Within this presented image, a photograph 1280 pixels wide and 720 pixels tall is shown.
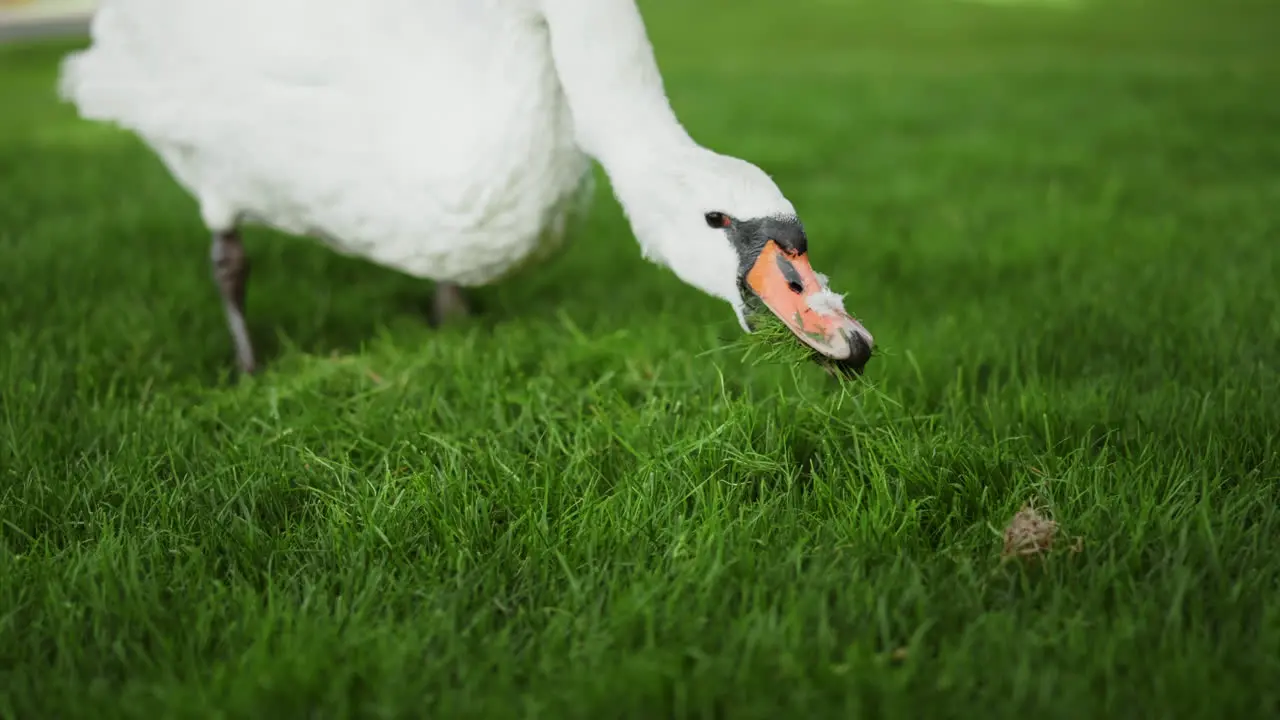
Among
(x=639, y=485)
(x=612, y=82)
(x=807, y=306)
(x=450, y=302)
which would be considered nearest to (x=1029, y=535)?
(x=807, y=306)

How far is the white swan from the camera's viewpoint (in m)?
2.56

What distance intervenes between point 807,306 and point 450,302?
1.98 meters

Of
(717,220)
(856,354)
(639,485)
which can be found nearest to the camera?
(856,354)

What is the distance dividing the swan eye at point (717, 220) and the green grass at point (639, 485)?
374mm

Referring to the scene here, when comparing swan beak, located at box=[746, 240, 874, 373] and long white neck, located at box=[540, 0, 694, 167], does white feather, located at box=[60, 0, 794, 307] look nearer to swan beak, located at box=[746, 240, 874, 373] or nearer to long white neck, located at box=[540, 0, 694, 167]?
long white neck, located at box=[540, 0, 694, 167]

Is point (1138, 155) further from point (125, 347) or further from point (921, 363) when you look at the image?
point (125, 347)

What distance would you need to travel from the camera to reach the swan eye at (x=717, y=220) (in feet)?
8.36

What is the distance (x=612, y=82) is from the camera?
111 inches

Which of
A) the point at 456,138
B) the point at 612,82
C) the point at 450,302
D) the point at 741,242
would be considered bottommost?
the point at 450,302

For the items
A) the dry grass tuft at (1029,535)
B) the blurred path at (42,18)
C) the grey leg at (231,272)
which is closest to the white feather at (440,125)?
the grey leg at (231,272)

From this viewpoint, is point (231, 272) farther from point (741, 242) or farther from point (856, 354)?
point (856, 354)

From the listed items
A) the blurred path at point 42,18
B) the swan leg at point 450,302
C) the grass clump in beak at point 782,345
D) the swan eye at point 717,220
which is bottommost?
the swan leg at point 450,302

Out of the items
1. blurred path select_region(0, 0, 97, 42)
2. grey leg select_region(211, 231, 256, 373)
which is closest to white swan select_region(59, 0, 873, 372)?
grey leg select_region(211, 231, 256, 373)

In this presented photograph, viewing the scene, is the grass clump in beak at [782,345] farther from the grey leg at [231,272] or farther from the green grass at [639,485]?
the grey leg at [231,272]
